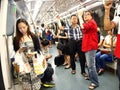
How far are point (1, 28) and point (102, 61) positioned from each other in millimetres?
3323

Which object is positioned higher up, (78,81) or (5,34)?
(5,34)

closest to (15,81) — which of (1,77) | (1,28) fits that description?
(1,77)

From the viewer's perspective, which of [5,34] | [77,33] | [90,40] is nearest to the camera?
[5,34]

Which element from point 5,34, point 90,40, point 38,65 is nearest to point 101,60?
point 90,40

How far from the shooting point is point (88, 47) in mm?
3723

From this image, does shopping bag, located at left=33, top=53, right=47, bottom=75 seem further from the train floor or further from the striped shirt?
the striped shirt

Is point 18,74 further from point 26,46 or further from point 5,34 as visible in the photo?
point 5,34

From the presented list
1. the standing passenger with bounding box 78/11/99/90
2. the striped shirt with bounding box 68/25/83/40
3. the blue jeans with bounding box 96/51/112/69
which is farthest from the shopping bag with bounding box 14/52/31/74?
the blue jeans with bounding box 96/51/112/69

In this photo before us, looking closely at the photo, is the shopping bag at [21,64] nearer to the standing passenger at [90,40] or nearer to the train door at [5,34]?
the train door at [5,34]

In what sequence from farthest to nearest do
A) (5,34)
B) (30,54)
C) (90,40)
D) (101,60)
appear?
1. (101,60)
2. (90,40)
3. (30,54)
4. (5,34)

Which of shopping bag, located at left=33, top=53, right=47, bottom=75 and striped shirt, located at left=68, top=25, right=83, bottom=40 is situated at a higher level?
striped shirt, located at left=68, top=25, right=83, bottom=40

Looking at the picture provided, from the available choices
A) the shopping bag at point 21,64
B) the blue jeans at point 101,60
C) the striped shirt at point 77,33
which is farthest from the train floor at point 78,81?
the shopping bag at point 21,64

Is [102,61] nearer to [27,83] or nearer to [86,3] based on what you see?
[86,3]

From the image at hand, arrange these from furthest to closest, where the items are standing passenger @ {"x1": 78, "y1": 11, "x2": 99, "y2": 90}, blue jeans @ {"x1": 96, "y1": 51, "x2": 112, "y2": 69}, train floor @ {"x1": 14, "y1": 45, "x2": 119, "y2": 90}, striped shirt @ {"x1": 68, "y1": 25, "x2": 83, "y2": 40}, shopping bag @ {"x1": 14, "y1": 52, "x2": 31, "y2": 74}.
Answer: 1. blue jeans @ {"x1": 96, "y1": 51, "x2": 112, "y2": 69}
2. striped shirt @ {"x1": 68, "y1": 25, "x2": 83, "y2": 40}
3. train floor @ {"x1": 14, "y1": 45, "x2": 119, "y2": 90}
4. standing passenger @ {"x1": 78, "y1": 11, "x2": 99, "y2": 90}
5. shopping bag @ {"x1": 14, "y1": 52, "x2": 31, "y2": 74}
